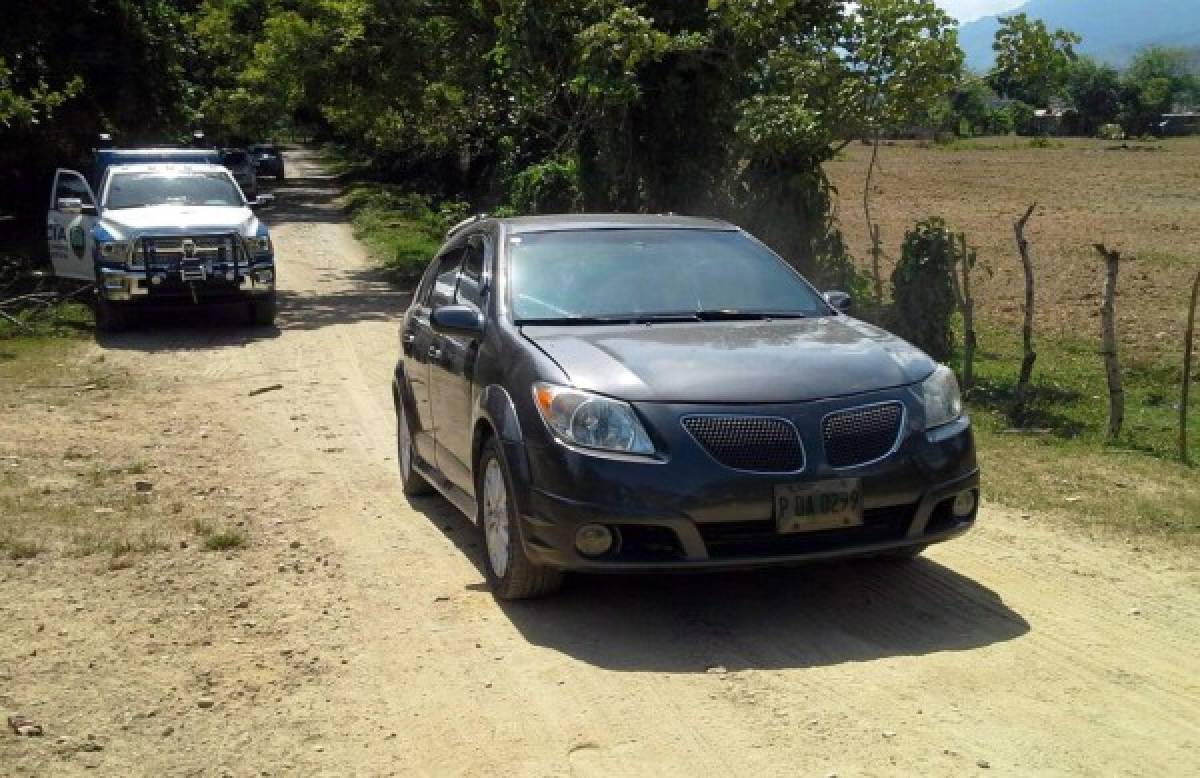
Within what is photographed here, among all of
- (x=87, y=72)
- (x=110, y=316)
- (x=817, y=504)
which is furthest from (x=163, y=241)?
(x=817, y=504)

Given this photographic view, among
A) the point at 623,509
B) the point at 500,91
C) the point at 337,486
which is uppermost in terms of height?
the point at 500,91

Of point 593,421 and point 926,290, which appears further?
point 926,290

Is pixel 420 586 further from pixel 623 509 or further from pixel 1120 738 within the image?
pixel 1120 738

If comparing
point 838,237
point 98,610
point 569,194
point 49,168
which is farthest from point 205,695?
point 49,168

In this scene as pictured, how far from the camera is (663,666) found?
5.48 meters

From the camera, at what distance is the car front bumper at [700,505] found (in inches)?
219

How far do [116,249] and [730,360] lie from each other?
38.8ft

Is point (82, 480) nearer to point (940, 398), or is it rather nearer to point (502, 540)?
point (502, 540)

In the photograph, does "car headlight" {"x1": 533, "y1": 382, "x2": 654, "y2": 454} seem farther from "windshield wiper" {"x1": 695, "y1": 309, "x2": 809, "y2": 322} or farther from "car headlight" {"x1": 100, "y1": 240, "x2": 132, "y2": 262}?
"car headlight" {"x1": 100, "y1": 240, "x2": 132, "y2": 262}

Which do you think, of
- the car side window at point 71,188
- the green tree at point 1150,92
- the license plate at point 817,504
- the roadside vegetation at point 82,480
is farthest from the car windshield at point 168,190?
the green tree at point 1150,92

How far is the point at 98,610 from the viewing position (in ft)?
21.2

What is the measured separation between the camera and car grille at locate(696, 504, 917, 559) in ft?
18.6

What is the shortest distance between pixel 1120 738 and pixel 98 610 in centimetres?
438

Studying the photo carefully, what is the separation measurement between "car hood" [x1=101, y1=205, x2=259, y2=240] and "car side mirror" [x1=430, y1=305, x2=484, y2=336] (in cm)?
1014
